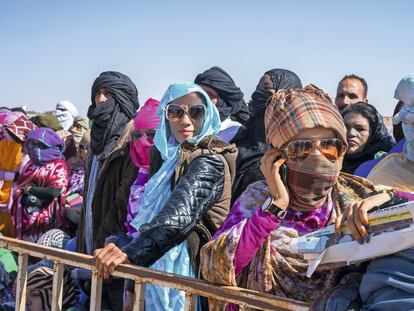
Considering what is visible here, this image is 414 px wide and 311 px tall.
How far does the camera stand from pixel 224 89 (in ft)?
14.5

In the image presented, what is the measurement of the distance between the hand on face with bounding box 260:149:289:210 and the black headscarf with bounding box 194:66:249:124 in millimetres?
2249

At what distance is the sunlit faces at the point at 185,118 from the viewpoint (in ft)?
9.43

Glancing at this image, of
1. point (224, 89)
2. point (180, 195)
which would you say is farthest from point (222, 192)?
point (224, 89)

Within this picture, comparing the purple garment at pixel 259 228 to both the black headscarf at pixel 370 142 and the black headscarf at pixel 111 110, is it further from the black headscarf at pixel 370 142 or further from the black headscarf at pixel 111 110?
the black headscarf at pixel 111 110

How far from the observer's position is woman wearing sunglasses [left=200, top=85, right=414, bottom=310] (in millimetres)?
1928

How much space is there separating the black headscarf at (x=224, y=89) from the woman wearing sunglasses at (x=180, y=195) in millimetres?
1383

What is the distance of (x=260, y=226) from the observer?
1.92 m

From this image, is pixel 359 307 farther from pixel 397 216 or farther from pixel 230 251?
pixel 230 251

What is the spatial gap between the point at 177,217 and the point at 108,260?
1.06 ft

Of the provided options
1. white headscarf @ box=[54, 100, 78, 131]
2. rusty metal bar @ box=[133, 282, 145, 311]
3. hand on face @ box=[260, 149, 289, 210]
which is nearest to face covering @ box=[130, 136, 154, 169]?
rusty metal bar @ box=[133, 282, 145, 311]

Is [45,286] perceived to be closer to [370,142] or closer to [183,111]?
[183,111]

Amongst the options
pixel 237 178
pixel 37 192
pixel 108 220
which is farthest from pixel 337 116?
pixel 37 192

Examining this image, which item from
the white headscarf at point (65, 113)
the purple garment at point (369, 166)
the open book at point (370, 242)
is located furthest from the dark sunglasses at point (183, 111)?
the white headscarf at point (65, 113)

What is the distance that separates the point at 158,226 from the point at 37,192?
8.53ft
